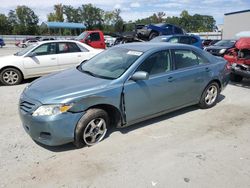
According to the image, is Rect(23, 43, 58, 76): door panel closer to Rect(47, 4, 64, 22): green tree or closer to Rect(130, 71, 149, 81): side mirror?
Rect(130, 71, 149, 81): side mirror

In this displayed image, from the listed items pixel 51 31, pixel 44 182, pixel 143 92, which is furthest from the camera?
pixel 51 31

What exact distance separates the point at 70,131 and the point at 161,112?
1.83 metres

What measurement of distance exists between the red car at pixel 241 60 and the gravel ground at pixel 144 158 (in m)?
2.85

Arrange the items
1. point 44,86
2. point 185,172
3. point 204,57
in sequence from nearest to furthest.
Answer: point 185,172 → point 44,86 → point 204,57

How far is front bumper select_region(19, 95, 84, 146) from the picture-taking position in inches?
136

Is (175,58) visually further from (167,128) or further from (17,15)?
(17,15)

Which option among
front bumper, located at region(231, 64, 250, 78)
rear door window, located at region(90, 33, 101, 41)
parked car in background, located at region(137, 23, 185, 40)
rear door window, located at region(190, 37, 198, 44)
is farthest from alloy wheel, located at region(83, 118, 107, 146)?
parked car in background, located at region(137, 23, 185, 40)

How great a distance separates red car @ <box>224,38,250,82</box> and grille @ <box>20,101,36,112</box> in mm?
6118

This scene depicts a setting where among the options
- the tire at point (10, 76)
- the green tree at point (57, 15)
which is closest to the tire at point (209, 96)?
the tire at point (10, 76)

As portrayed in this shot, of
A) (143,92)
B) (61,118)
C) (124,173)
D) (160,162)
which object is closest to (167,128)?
(143,92)

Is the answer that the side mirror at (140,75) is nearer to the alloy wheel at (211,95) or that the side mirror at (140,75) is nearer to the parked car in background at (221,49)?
the alloy wheel at (211,95)

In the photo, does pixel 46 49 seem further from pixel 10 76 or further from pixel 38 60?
pixel 10 76

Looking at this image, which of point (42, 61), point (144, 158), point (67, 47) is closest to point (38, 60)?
point (42, 61)

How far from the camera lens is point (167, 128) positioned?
4594 mm
